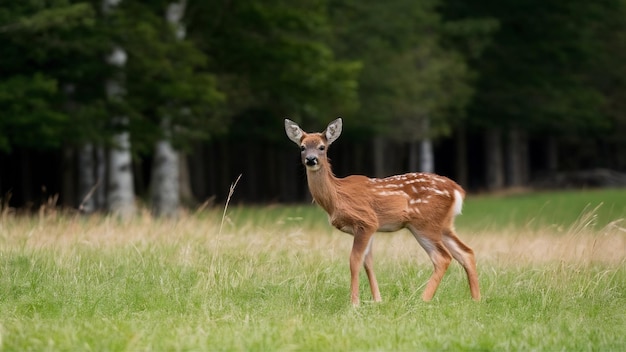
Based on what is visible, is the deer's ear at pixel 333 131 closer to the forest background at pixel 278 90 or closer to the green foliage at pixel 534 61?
the forest background at pixel 278 90

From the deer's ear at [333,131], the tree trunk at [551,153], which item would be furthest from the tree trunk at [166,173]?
the tree trunk at [551,153]

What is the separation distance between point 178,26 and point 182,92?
6.86ft

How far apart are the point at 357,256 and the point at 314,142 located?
109 centimetres

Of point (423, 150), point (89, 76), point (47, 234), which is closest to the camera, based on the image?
point (47, 234)

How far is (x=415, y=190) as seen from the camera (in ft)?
31.0

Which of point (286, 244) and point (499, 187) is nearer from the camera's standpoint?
point (286, 244)

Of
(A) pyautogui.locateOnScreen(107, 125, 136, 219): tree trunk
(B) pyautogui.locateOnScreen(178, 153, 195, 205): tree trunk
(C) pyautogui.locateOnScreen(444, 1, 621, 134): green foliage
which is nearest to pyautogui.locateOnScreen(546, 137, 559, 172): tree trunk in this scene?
(C) pyautogui.locateOnScreen(444, 1, 621, 134): green foliage

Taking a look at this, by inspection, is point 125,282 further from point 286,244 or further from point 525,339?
point 525,339

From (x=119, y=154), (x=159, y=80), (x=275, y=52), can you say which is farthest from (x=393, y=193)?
(x=275, y=52)

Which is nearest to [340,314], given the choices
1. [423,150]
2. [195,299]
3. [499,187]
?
[195,299]

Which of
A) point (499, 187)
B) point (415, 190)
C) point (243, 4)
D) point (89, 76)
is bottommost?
point (499, 187)

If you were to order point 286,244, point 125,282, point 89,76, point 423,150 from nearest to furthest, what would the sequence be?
point 125,282
point 286,244
point 89,76
point 423,150

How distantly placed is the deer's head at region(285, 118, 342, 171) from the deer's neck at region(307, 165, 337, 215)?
68 mm

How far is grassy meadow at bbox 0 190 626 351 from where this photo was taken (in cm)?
716
